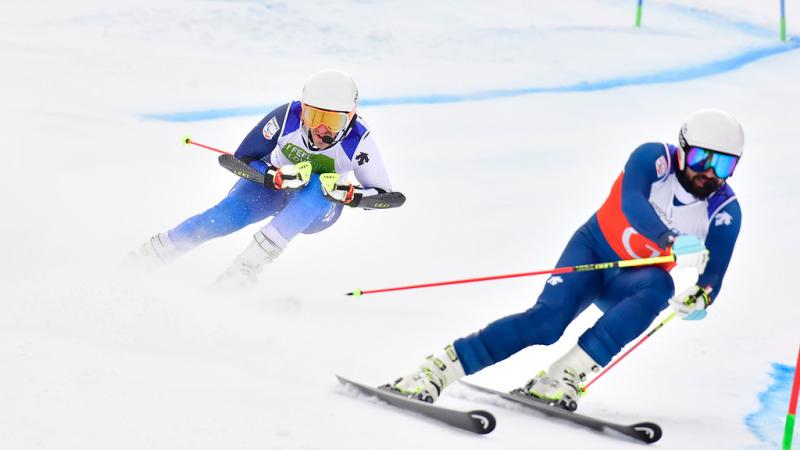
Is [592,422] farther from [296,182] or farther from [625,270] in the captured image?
[296,182]

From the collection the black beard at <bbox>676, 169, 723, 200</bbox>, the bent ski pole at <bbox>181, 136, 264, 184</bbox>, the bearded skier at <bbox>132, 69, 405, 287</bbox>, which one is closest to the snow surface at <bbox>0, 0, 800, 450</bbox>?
the bearded skier at <bbox>132, 69, 405, 287</bbox>

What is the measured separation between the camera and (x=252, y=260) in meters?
4.89

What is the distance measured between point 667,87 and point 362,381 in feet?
21.4

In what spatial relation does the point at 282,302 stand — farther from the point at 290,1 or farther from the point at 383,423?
the point at 290,1

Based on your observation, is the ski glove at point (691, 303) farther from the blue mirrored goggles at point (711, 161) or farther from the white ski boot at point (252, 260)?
the white ski boot at point (252, 260)

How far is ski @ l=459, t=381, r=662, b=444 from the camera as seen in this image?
11.7ft

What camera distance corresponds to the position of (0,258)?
5.27 meters

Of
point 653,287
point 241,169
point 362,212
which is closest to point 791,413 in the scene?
point 653,287

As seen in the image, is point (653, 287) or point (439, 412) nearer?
point (439, 412)

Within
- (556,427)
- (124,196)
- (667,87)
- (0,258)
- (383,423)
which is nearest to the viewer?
(383,423)

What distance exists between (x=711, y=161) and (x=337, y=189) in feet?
5.45

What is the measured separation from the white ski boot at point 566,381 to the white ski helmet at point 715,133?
0.81 meters

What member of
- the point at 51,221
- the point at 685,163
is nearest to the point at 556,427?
the point at 685,163

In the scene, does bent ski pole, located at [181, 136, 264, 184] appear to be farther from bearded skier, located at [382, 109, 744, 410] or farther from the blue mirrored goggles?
the blue mirrored goggles
